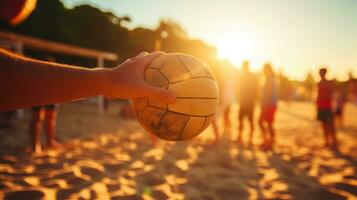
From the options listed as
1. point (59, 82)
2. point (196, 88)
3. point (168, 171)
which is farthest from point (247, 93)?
point (59, 82)

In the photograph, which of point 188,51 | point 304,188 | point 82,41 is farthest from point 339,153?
point 188,51

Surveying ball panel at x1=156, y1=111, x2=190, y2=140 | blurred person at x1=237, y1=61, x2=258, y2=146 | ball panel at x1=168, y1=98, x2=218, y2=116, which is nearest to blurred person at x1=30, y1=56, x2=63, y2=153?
ball panel at x1=156, y1=111, x2=190, y2=140

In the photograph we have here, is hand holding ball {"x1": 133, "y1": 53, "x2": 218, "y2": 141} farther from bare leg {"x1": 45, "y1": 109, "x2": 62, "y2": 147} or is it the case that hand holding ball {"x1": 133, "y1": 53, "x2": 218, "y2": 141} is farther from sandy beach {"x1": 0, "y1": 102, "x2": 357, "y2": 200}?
bare leg {"x1": 45, "y1": 109, "x2": 62, "y2": 147}

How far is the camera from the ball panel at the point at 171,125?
2.15 m

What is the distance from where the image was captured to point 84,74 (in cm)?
138

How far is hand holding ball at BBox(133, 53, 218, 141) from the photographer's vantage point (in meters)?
2.08

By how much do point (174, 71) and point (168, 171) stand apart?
261 centimetres

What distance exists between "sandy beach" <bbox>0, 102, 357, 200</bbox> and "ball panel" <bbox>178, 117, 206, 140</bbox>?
1338 millimetres

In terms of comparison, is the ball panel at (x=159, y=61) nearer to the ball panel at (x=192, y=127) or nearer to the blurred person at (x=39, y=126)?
the ball panel at (x=192, y=127)

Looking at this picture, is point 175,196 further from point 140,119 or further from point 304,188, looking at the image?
point 304,188

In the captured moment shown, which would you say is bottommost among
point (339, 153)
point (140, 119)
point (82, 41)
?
point (339, 153)

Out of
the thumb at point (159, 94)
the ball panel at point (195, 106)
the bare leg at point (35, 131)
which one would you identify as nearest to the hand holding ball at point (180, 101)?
the ball panel at point (195, 106)

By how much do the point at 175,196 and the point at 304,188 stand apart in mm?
1981

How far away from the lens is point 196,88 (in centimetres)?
215
